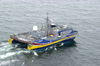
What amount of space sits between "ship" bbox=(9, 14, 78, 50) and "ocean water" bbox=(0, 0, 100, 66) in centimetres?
298

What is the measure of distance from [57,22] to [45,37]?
3048 centimetres

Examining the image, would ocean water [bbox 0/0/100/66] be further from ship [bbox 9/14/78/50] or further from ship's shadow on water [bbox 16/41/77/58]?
ship [bbox 9/14/78/50]

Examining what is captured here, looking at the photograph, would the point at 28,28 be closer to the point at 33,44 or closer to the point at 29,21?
the point at 29,21

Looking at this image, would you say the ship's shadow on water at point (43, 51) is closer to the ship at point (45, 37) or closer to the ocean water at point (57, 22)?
the ocean water at point (57, 22)

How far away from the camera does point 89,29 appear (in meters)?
76.3

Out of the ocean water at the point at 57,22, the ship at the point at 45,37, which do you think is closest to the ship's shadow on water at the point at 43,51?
the ocean water at the point at 57,22

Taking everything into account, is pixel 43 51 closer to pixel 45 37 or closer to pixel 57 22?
pixel 45 37

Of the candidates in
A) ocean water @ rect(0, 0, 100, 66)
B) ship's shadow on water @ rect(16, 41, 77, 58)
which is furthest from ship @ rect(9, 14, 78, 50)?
ocean water @ rect(0, 0, 100, 66)

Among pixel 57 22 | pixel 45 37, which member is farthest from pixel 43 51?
pixel 57 22

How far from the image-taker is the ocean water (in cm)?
4919

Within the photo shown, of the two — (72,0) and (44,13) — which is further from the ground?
(72,0)

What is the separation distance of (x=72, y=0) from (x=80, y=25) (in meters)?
47.9

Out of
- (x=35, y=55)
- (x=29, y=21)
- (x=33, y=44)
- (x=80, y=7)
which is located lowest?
(x=35, y=55)

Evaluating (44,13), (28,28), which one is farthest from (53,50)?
(44,13)
